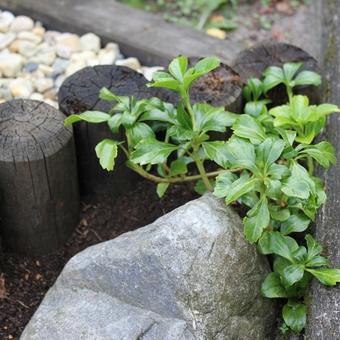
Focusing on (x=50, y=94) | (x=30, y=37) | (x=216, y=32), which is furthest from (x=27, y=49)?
(x=216, y=32)

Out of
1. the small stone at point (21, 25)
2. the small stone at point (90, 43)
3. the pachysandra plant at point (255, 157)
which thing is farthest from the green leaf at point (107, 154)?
the small stone at point (21, 25)

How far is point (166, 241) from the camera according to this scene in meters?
2.52

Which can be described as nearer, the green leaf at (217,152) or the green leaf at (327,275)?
the green leaf at (327,275)

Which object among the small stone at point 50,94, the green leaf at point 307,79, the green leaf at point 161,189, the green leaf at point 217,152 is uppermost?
the green leaf at point 217,152

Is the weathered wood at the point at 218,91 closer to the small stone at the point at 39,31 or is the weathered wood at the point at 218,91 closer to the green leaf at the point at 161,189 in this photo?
the green leaf at the point at 161,189

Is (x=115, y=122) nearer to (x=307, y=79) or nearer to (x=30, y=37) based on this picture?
(x=307, y=79)

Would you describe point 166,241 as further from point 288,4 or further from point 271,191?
point 288,4

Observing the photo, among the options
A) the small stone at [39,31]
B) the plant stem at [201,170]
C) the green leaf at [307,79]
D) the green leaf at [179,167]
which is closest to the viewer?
the plant stem at [201,170]

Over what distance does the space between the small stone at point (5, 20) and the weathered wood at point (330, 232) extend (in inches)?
72.3

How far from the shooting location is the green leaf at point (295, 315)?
103 inches

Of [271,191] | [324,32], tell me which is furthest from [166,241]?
[324,32]

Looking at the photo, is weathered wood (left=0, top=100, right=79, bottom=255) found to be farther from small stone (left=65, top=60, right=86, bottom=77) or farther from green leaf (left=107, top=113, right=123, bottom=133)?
small stone (left=65, top=60, right=86, bottom=77)

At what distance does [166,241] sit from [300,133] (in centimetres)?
75

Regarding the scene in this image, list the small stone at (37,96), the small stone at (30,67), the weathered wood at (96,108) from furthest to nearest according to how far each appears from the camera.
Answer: the small stone at (30,67), the small stone at (37,96), the weathered wood at (96,108)
